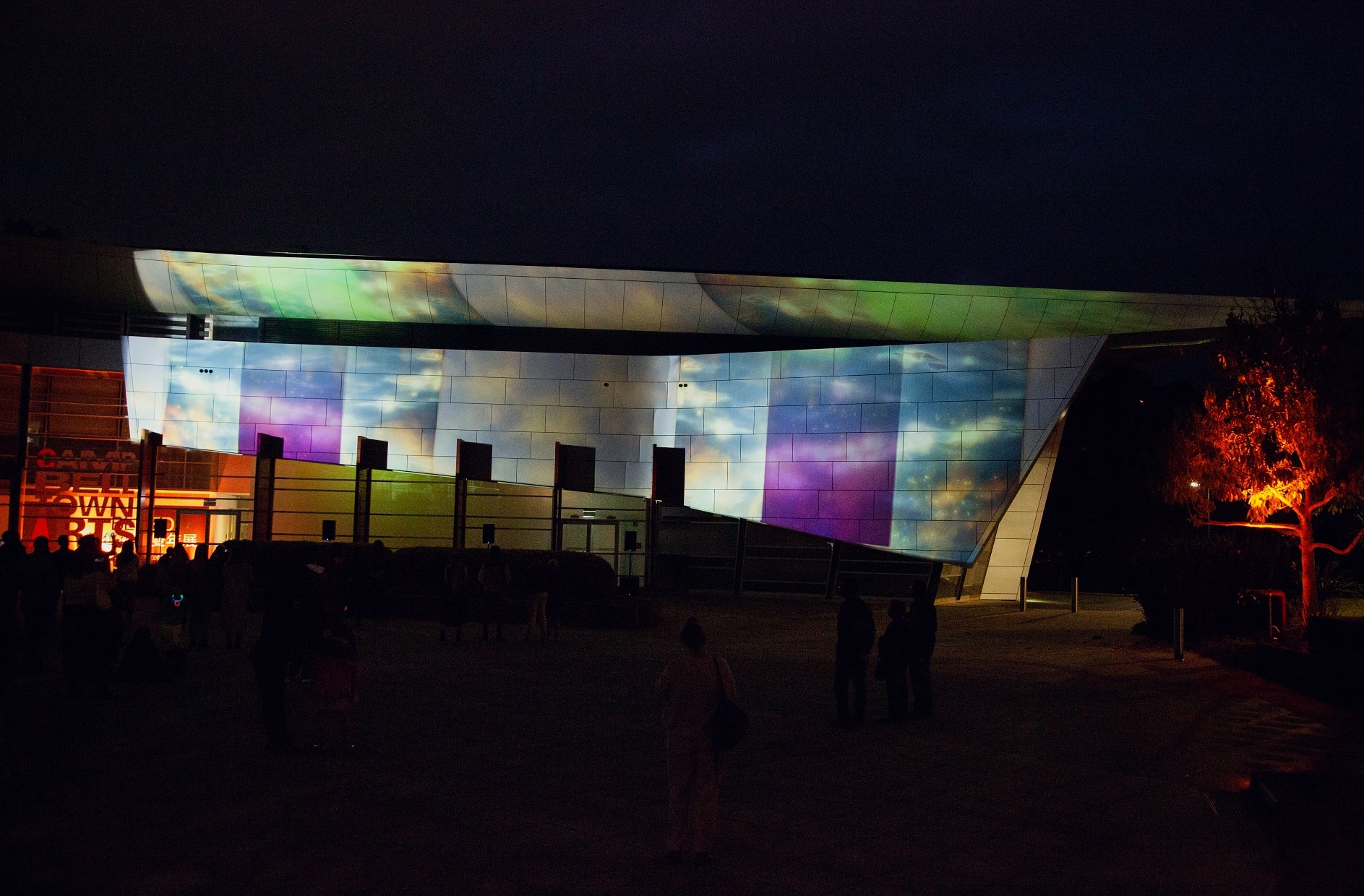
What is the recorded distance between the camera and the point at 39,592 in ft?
41.3

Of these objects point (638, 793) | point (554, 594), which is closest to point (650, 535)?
point (554, 594)

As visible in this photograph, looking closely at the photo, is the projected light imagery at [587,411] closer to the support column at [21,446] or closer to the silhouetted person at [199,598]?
the support column at [21,446]

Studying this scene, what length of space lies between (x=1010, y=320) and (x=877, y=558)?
766 centimetres

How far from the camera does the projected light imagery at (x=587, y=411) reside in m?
31.6

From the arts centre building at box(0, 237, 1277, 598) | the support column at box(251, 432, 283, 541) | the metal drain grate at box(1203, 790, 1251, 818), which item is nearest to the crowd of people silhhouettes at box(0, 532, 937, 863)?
the metal drain grate at box(1203, 790, 1251, 818)

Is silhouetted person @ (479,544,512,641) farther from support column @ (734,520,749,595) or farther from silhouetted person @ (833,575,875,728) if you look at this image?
support column @ (734,520,749,595)

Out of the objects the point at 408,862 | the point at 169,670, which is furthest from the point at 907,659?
the point at 169,670

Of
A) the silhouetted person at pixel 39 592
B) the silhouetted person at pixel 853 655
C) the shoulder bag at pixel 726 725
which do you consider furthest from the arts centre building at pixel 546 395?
the shoulder bag at pixel 726 725

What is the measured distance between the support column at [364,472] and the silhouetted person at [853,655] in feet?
70.9

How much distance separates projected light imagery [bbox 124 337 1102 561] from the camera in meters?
31.6

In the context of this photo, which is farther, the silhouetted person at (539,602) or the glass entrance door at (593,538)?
the glass entrance door at (593,538)

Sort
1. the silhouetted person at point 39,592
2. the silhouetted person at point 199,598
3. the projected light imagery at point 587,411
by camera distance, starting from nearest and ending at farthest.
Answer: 1. the silhouetted person at point 39,592
2. the silhouetted person at point 199,598
3. the projected light imagery at point 587,411

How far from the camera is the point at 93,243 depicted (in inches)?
1250

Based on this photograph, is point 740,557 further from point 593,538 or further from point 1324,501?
point 1324,501
